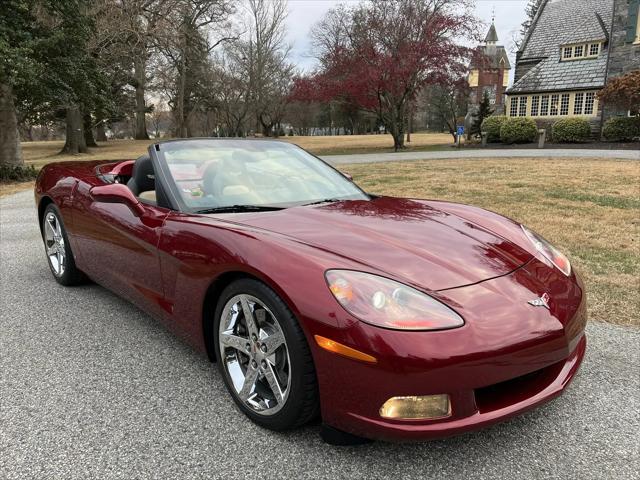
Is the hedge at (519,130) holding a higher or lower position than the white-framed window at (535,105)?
lower

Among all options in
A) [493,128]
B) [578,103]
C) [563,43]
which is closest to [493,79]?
[563,43]

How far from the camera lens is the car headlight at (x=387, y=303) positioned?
1.78m

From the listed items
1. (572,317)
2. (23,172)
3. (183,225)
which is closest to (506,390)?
(572,317)

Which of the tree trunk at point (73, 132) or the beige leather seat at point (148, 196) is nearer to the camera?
the beige leather seat at point (148, 196)

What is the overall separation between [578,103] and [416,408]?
33.6 m

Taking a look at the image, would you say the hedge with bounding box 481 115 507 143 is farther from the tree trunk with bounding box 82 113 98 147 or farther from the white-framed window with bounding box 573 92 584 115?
the tree trunk with bounding box 82 113 98 147

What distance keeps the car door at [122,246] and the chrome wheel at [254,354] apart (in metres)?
0.63

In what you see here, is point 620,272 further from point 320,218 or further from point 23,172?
point 23,172

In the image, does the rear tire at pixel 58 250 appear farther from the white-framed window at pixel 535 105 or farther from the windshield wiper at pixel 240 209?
the white-framed window at pixel 535 105

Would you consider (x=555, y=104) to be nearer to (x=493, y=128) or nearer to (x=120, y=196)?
(x=493, y=128)

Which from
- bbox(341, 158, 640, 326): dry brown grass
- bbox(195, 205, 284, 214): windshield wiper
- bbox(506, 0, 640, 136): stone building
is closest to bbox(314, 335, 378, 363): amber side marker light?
bbox(195, 205, 284, 214): windshield wiper

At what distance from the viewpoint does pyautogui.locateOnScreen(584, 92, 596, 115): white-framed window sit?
29.4 m

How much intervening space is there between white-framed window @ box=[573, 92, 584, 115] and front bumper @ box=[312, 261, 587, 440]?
3282cm

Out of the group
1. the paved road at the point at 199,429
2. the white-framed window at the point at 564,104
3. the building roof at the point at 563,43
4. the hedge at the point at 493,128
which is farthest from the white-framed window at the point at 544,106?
the paved road at the point at 199,429
